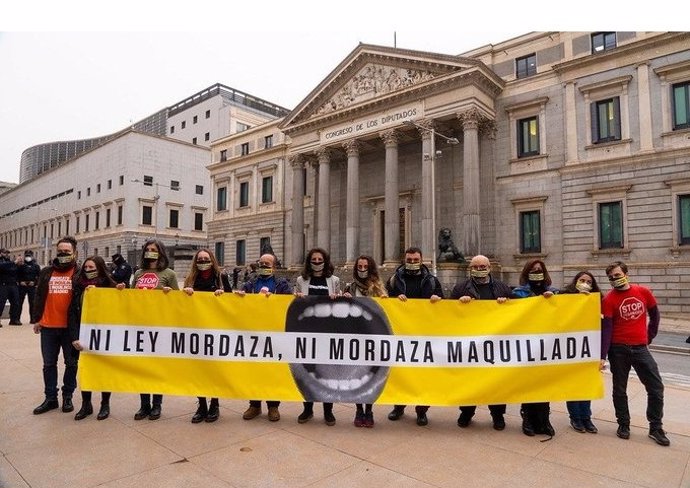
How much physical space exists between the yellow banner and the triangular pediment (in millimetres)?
23967

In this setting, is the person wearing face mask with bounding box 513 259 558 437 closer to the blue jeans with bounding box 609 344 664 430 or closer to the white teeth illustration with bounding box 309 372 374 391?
the blue jeans with bounding box 609 344 664 430

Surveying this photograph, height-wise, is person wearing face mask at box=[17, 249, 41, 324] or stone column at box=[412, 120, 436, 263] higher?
stone column at box=[412, 120, 436, 263]

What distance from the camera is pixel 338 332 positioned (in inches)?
218

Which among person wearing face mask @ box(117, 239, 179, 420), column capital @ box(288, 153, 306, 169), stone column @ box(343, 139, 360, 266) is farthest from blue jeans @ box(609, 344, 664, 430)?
column capital @ box(288, 153, 306, 169)

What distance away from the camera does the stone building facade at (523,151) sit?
22.3 m

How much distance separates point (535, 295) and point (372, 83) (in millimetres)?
28448

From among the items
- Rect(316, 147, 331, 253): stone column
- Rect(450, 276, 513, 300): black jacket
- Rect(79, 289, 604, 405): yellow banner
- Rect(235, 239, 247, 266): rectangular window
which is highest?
Rect(316, 147, 331, 253): stone column

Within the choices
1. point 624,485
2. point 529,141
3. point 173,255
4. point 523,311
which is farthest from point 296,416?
point 173,255

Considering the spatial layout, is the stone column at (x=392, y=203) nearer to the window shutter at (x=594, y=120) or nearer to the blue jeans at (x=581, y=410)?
the window shutter at (x=594, y=120)

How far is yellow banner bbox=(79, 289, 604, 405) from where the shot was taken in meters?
5.24

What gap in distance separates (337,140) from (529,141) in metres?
12.9

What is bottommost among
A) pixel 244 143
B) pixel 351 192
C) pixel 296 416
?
pixel 296 416

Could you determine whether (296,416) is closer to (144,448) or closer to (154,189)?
(144,448)

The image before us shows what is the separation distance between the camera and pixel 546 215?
1025 inches
